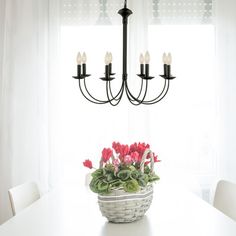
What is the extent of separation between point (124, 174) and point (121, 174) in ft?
0.04

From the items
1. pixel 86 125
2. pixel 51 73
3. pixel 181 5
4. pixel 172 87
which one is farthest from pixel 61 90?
pixel 181 5

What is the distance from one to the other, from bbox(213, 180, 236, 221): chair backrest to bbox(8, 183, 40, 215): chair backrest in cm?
110

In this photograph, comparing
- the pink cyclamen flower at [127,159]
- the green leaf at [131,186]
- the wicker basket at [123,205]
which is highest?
the pink cyclamen flower at [127,159]

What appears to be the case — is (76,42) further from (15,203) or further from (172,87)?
(15,203)

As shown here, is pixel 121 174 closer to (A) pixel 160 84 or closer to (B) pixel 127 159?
(B) pixel 127 159

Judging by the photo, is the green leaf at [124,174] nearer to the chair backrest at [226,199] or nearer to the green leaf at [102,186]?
the green leaf at [102,186]

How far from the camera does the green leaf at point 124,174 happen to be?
1425mm

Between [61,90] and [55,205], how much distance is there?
1543 millimetres

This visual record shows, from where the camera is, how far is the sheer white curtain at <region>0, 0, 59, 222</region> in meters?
3.23

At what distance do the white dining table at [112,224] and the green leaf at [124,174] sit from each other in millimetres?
187

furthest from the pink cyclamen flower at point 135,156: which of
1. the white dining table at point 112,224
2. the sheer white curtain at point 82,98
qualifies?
the sheer white curtain at point 82,98

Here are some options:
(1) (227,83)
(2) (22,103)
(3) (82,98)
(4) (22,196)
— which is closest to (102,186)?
(4) (22,196)

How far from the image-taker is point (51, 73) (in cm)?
322

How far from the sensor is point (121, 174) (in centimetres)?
143
